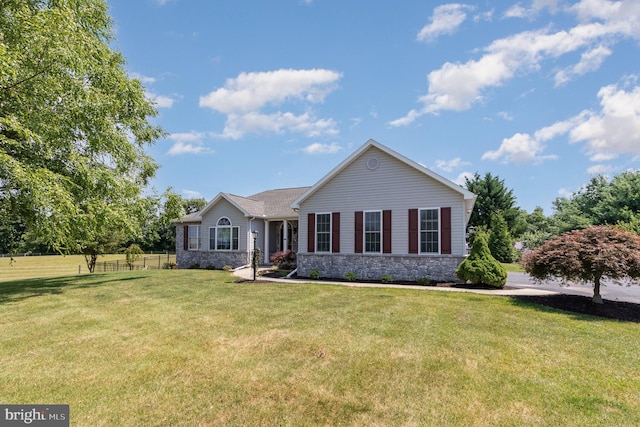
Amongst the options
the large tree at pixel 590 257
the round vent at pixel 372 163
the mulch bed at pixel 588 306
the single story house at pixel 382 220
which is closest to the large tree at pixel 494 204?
the single story house at pixel 382 220

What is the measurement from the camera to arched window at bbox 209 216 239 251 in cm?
2030

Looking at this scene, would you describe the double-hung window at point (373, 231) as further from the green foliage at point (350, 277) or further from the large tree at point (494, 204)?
the large tree at point (494, 204)

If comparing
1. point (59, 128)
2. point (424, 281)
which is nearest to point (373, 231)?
point (424, 281)

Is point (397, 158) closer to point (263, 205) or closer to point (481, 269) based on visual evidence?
point (481, 269)

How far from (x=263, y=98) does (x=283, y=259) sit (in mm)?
8729

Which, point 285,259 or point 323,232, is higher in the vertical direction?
point 323,232

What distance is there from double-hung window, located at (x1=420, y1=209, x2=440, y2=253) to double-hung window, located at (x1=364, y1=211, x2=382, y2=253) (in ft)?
6.01

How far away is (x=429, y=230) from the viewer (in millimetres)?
14102

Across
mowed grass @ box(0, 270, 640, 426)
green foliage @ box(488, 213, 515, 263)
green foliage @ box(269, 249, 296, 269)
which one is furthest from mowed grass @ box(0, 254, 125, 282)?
green foliage @ box(488, 213, 515, 263)

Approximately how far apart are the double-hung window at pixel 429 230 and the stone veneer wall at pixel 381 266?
390mm

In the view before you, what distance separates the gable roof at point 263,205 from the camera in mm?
19906

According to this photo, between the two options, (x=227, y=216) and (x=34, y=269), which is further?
(x=34, y=269)

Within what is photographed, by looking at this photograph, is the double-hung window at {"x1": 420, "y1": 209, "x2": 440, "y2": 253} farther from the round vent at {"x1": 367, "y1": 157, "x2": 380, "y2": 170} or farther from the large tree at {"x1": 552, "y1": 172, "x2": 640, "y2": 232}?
the large tree at {"x1": 552, "y1": 172, "x2": 640, "y2": 232}

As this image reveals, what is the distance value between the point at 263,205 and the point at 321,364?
1829 cm
